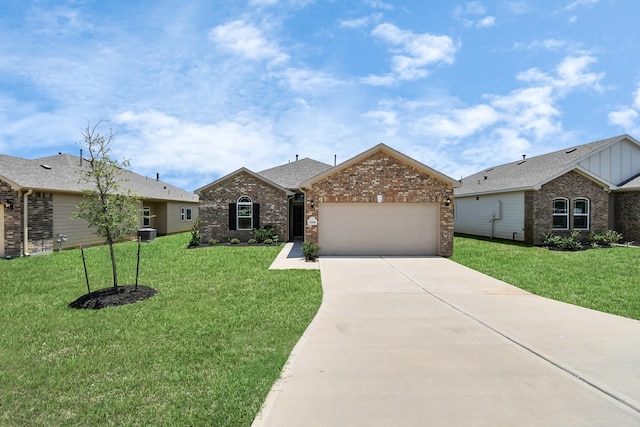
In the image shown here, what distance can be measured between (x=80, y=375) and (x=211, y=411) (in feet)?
6.17

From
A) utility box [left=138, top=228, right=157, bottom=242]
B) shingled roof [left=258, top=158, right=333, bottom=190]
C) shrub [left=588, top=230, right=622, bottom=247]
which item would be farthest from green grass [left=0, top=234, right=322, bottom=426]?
shrub [left=588, top=230, right=622, bottom=247]

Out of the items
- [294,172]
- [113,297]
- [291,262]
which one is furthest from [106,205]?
[294,172]

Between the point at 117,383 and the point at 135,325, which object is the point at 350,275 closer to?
the point at 135,325

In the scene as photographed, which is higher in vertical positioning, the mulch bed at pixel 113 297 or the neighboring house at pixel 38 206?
the neighboring house at pixel 38 206

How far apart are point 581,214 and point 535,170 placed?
3344mm

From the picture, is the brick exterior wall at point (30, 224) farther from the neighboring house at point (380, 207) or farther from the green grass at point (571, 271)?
the green grass at point (571, 271)

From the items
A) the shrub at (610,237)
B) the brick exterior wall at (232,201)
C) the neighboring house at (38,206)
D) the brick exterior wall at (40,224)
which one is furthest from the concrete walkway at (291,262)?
the shrub at (610,237)

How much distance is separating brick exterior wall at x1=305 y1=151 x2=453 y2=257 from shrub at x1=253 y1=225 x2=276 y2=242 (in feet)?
13.8

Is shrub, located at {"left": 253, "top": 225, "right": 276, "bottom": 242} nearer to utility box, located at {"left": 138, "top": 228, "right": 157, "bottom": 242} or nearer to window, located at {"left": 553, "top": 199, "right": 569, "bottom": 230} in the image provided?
utility box, located at {"left": 138, "top": 228, "right": 157, "bottom": 242}

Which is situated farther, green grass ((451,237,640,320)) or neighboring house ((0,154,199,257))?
neighboring house ((0,154,199,257))

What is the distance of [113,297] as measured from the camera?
696 centimetres

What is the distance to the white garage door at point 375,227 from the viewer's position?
1376 centimetres

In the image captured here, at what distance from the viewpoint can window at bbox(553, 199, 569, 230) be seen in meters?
16.2

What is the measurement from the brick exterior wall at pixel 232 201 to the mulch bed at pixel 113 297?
9.79m
